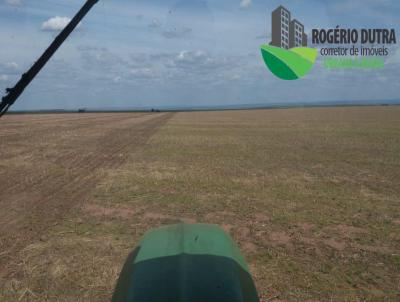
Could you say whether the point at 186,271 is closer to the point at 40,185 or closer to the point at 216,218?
the point at 216,218

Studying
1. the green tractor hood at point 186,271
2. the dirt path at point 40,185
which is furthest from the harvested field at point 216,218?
the green tractor hood at point 186,271

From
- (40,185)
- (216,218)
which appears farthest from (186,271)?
(40,185)

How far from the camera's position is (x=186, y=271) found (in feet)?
9.47

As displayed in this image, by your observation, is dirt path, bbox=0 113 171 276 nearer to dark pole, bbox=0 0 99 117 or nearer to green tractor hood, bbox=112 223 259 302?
green tractor hood, bbox=112 223 259 302

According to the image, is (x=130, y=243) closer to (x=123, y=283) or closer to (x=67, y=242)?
(x=67, y=242)

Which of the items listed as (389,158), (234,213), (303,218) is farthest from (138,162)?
(389,158)

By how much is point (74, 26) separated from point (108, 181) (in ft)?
36.3

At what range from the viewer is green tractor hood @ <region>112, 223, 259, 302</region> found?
8.76 feet

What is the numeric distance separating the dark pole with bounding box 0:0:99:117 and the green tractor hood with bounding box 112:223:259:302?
66.7 inches

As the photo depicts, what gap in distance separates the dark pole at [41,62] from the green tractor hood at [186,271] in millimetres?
1694

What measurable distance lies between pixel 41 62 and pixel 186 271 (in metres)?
2.01

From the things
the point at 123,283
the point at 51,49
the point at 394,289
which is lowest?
the point at 394,289

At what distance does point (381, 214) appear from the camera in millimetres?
9781

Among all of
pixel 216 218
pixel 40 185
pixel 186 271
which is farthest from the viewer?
pixel 40 185
